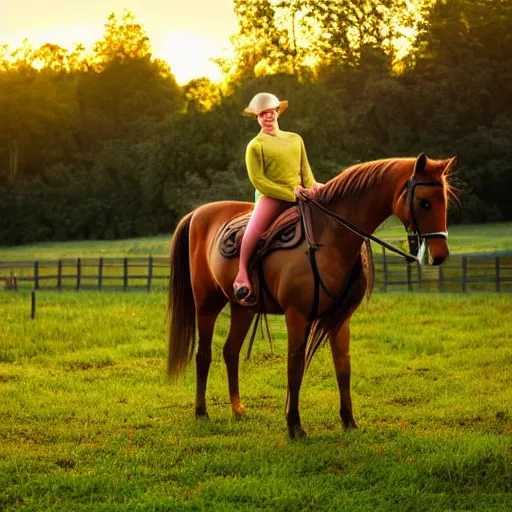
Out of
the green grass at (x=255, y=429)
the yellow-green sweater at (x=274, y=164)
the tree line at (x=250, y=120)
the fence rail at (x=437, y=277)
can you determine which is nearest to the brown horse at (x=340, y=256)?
the yellow-green sweater at (x=274, y=164)

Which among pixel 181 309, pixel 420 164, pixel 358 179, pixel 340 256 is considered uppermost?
pixel 420 164

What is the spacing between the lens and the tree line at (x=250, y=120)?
4747 centimetres

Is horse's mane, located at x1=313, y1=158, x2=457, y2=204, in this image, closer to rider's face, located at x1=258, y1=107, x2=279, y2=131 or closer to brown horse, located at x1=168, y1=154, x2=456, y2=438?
brown horse, located at x1=168, y1=154, x2=456, y2=438

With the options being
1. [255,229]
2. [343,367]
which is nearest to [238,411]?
[343,367]

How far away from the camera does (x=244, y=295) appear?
8453 millimetres

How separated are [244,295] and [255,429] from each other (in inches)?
52.8

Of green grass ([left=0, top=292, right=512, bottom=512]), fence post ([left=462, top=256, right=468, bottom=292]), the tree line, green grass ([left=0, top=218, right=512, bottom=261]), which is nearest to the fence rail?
fence post ([left=462, top=256, right=468, bottom=292])

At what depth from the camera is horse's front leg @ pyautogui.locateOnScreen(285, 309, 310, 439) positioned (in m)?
7.99

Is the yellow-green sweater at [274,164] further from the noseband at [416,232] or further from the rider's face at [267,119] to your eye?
the noseband at [416,232]

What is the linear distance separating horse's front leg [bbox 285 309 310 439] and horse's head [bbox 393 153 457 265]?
1.29 m

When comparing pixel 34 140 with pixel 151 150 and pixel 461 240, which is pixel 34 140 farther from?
pixel 461 240

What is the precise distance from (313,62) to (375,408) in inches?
1825

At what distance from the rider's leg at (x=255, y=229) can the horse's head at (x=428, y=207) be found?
1513 millimetres

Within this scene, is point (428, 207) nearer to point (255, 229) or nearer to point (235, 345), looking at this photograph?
point (255, 229)
